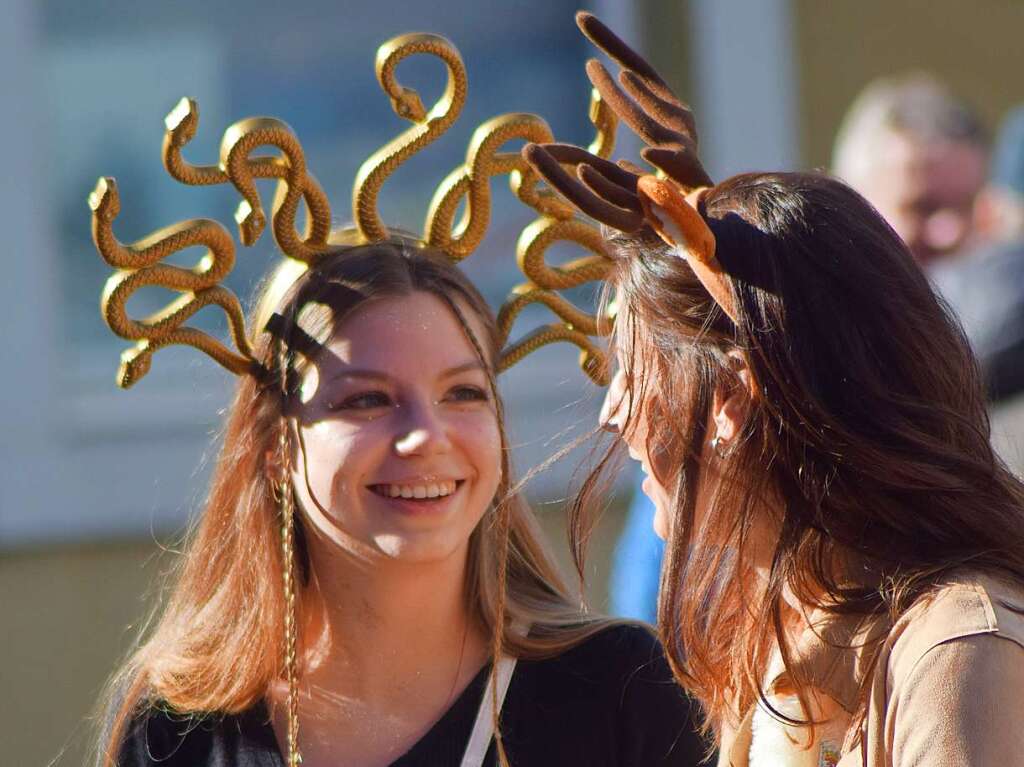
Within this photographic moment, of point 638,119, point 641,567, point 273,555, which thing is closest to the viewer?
point 638,119

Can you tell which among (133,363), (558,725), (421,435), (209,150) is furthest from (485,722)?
(209,150)

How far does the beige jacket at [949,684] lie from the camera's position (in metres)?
1.71

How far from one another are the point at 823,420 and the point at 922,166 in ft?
7.68

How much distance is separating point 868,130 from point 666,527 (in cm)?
229

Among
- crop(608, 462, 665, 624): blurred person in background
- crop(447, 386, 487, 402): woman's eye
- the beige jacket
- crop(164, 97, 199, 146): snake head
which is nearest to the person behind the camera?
the beige jacket

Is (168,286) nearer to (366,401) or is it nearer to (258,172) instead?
(258,172)

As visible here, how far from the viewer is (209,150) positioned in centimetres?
502

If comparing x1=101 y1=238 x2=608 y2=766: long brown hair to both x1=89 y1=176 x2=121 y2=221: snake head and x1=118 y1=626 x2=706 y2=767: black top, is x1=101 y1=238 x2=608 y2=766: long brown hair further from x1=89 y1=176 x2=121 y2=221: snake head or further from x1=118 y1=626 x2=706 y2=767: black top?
x1=89 y1=176 x2=121 y2=221: snake head

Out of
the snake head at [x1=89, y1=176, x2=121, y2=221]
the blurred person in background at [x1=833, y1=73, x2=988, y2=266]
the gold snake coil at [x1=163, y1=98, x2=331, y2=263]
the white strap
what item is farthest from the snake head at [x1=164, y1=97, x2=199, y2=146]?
the blurred person in background at [x1=833, y1=73, x2=988, y2=266]

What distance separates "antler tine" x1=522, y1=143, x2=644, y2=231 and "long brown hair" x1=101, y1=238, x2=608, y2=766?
65 centimetres

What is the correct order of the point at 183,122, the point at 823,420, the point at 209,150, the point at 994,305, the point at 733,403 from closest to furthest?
the point at 823,420, the point at 733,403, the point at 183,122, the point at 994,305, the point at 209,150

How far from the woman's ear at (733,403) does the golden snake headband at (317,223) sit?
0.65 meters

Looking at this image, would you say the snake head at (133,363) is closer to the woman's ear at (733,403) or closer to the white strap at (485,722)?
the white strap at (485,722)

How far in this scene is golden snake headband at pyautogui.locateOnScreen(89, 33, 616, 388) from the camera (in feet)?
8.66
